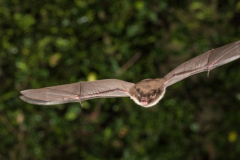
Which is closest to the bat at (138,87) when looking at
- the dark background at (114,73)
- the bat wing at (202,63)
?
the bat wing at (202,63)

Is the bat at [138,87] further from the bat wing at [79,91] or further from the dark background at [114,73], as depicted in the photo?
the dark background at [114,73]

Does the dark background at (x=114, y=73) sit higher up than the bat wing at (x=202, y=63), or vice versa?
the dark background at (x=114, y=73)

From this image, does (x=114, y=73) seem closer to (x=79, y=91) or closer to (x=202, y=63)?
(x=79, y=91)

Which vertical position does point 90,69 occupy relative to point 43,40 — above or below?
below

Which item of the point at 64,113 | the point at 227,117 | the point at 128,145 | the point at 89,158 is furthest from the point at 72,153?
the point at 227,117

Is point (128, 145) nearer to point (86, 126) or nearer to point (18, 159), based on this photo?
point (86, 126)

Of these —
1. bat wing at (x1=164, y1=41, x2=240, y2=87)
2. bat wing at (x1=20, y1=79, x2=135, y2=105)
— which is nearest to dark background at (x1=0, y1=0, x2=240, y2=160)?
bat wing at (x1=20, y1=79, x2=135, y2=105)
